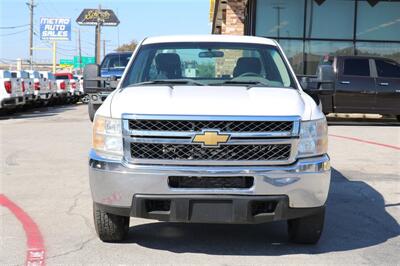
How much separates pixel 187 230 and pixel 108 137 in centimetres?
146

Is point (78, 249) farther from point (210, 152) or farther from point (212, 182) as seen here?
point (210, 152)

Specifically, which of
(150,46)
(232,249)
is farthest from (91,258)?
(150,46)

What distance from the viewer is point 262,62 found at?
604 centimetres

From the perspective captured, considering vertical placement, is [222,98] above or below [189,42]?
below

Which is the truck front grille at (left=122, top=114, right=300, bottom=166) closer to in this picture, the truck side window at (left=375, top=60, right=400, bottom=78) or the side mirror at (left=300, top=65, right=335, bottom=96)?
the side mirror at (left=300, top=65, right=335, bottom=96)

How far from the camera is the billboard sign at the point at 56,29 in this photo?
226ft

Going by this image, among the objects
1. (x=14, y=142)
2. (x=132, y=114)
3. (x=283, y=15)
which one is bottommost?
(x=14, y=142)

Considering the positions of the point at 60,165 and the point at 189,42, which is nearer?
the point at 189,42

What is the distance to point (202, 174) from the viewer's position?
4426mm

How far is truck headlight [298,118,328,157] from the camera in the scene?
180 inches

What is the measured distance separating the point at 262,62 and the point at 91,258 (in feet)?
8.69

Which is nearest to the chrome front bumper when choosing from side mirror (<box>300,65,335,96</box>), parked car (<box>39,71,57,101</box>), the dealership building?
side mirror (<box>300,65,335,96</box>)

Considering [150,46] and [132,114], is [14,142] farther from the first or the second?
[132,114]

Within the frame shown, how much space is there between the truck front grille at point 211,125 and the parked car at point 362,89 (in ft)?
39.0
